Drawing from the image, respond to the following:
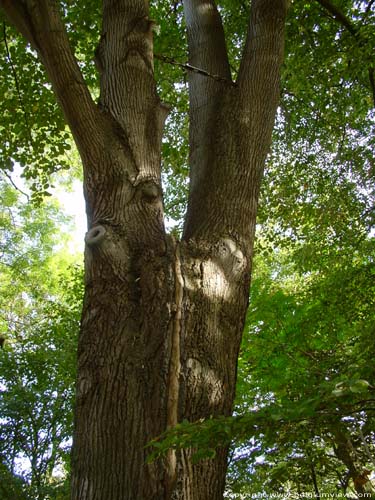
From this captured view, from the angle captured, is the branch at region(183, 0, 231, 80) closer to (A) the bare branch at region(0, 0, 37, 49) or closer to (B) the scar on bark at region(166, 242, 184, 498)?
(A) the bare branch at region(0, 0, 37, 49)

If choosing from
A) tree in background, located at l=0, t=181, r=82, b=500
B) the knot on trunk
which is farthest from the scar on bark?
tree in background, located at l=0, t=181, r=82, b=500

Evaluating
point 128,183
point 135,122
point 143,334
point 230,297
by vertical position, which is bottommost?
point 143,334

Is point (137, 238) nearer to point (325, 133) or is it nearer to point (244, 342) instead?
point (244, 342)

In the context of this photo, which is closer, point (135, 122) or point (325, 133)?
point (135, 122)

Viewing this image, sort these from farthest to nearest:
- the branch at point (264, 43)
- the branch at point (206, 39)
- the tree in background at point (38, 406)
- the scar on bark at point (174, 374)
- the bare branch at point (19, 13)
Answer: the tree in background at point (38, 406) < the branch at point (206, 39) < the branch at point (264, 43) < the bare branch at point (19, 13) < the scar on bark at point (174, 374)

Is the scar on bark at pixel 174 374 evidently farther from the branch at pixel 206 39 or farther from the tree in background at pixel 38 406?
the tree in background at pixel 38 406

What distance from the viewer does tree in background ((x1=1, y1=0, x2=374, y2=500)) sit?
194cm

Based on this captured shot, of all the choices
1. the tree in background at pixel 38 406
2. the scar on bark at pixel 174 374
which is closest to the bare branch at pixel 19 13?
the scar on bark at pixel 174 374

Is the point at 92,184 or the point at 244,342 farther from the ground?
the point at 244,342

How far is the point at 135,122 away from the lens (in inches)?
111

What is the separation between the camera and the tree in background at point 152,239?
1.94 metres

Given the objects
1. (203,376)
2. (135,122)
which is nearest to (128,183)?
(135,122)

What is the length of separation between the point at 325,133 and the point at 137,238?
20.8 feet

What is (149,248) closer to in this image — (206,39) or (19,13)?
(19,13)
